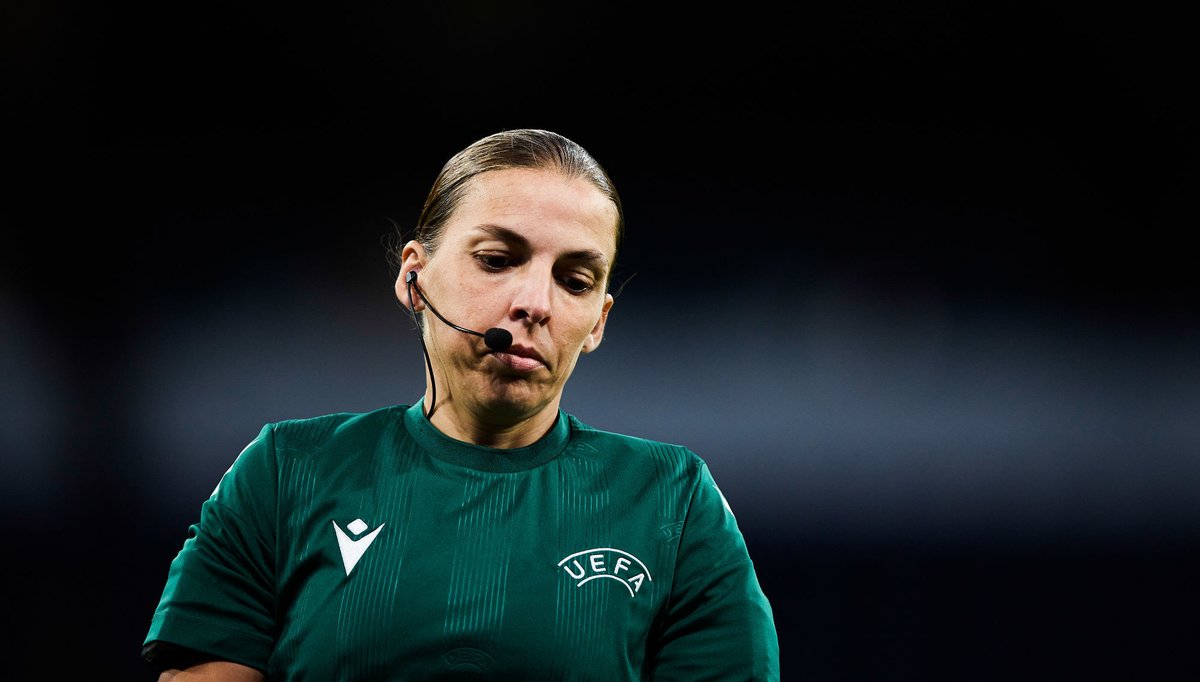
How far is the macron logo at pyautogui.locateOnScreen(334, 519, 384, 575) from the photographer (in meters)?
0.83

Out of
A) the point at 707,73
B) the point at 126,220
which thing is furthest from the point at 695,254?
the point at 126,220

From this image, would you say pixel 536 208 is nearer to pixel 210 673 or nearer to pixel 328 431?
pixel 328 431

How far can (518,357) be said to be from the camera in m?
0.87

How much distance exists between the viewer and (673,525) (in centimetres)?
89

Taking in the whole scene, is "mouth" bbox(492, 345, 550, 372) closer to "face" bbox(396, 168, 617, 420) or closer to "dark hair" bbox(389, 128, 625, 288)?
"face" bbox(396, 168, 617, 420)

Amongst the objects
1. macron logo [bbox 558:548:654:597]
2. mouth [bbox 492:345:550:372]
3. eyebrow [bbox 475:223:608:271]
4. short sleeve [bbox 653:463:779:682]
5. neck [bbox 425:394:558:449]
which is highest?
eyebrow [bbox 475:223:608:271]

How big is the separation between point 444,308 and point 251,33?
1601 millimetres

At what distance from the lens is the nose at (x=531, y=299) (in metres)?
0.85

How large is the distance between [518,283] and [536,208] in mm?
79

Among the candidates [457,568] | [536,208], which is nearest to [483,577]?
[457,568]

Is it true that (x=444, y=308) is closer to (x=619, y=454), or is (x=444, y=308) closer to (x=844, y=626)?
(x=619, y=454)

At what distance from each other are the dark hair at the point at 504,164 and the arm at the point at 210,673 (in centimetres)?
46

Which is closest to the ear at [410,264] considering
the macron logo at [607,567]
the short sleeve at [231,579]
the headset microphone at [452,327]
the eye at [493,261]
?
the headset microphone at [452,327]

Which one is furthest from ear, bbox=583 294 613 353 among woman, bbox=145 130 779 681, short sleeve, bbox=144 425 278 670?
short sleeve, bbox=144 425 278 670
